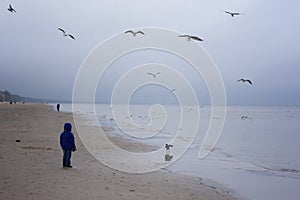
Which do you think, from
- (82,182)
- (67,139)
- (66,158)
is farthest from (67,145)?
(82,182)

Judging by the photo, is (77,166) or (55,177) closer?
(55,177)

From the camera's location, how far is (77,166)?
1253 centimetres

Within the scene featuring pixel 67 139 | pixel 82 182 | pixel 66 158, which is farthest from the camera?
pixel 67 139

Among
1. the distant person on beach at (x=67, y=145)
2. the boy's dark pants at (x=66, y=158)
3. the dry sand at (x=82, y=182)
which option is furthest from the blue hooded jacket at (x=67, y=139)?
the dry sand at (x=82, y=182)

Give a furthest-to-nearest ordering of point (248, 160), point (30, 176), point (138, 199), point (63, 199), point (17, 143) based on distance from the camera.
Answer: point (248, 160) < point (17, 143) < point (30, 176) < point (138, 199) < point (63, 199)

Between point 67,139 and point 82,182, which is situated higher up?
point 67,139

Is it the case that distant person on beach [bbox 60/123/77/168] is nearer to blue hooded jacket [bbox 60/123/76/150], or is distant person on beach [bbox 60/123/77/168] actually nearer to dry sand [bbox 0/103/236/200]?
blue hooded jacket [bbox 60/123/76/150]

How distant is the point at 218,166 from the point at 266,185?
4.02 m

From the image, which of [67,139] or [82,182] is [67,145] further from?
[82,182]

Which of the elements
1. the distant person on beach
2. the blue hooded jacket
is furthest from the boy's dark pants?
the blue hooded jacket

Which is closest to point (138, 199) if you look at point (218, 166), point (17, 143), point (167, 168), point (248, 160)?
point (167, 168)

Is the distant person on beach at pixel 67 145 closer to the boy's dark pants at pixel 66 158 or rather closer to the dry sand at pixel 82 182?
the boy's dark pants at pixel 66 158

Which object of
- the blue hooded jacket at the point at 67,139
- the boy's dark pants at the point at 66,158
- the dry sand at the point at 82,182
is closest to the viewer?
the dry sand at the point at 82,182

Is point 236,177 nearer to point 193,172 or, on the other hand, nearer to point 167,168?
point 193,172
